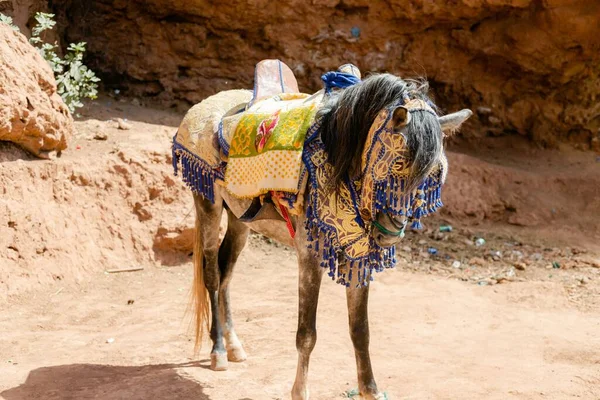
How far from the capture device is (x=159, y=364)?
→ 5.16 metres

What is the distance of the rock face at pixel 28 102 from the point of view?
21.6ft

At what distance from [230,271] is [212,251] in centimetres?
24

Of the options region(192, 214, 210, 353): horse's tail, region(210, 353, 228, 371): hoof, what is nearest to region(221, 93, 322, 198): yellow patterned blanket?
region(192, 214, 210, 353): horse's tail

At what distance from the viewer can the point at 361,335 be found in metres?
4.28

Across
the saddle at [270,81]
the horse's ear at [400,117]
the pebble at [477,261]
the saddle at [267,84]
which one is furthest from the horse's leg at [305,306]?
the pebble at [477,261]

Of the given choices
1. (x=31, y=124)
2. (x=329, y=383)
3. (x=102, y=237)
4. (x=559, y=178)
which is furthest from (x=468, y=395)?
(x=559, y=178)

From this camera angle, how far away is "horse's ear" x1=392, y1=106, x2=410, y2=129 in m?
3.55

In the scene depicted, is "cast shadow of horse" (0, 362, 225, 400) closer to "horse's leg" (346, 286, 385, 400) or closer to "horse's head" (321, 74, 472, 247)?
"horse's leg" (346, 286, 385, 400)

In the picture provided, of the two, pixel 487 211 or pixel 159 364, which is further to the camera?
pixel 487 211

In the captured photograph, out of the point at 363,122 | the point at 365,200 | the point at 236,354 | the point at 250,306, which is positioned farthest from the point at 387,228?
the point at 250,306

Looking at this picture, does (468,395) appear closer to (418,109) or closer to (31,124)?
(418,109)

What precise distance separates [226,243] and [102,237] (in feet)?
6.76

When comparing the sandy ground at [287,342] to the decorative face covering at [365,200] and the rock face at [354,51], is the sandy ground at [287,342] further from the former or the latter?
the rock face at [354,51]

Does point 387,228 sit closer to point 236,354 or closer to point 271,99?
point 271,99
